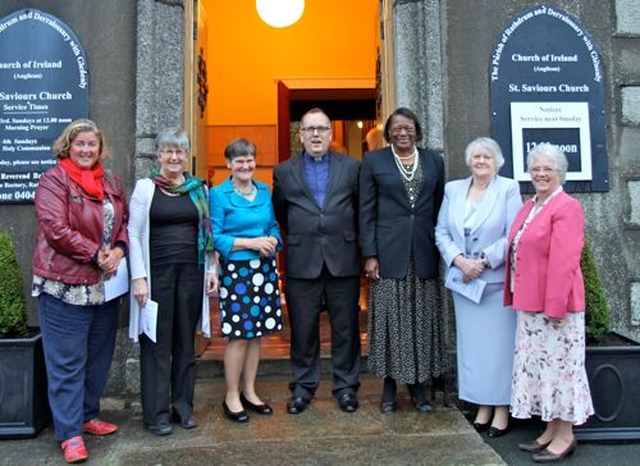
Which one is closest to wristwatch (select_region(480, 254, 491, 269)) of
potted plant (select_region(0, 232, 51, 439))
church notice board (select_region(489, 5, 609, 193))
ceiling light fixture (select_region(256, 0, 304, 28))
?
church notice board (select_region(489, 5, 609, 193))

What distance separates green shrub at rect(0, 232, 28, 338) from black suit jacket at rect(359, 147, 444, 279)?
218 centimetres

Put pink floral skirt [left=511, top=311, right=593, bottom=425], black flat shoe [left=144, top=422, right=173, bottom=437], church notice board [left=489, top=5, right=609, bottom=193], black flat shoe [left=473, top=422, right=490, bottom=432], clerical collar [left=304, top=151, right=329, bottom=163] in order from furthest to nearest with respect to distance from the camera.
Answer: church notice board [left=489, top=5, right=609, bottom=193] → clerical collar [left=304, top=151, right=329, bottom=163] → black flat shoe [left=473, top=422, right=490, bottom=432] → black flat shoe [left=144, top=422, right=173, bottom=437] → pink floral skirt [left=511, top=311, right=593, bottom=425]

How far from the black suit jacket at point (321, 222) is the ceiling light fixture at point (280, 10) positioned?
11.5 ft

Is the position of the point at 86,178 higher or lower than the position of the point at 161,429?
higher

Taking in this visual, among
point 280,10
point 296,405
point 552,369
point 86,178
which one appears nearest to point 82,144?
point 86,178

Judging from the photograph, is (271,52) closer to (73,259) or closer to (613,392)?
(73,259)

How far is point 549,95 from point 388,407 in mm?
2568

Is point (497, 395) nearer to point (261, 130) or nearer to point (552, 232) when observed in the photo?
point (552, 232)

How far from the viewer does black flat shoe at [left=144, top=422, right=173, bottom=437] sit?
3.65 meters

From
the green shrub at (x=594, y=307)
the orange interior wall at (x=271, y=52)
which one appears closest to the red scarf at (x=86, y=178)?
the green shrub at (x=594, y=307)

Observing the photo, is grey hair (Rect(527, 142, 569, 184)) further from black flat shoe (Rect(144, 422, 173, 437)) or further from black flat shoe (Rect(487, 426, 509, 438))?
black flat shoe (Rect(144, 422, 173, 437))

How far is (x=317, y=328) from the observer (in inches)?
158

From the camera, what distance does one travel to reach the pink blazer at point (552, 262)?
10.7 feet

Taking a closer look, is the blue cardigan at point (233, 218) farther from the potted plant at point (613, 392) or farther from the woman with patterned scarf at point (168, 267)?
the potted plant at point (613, 392)
